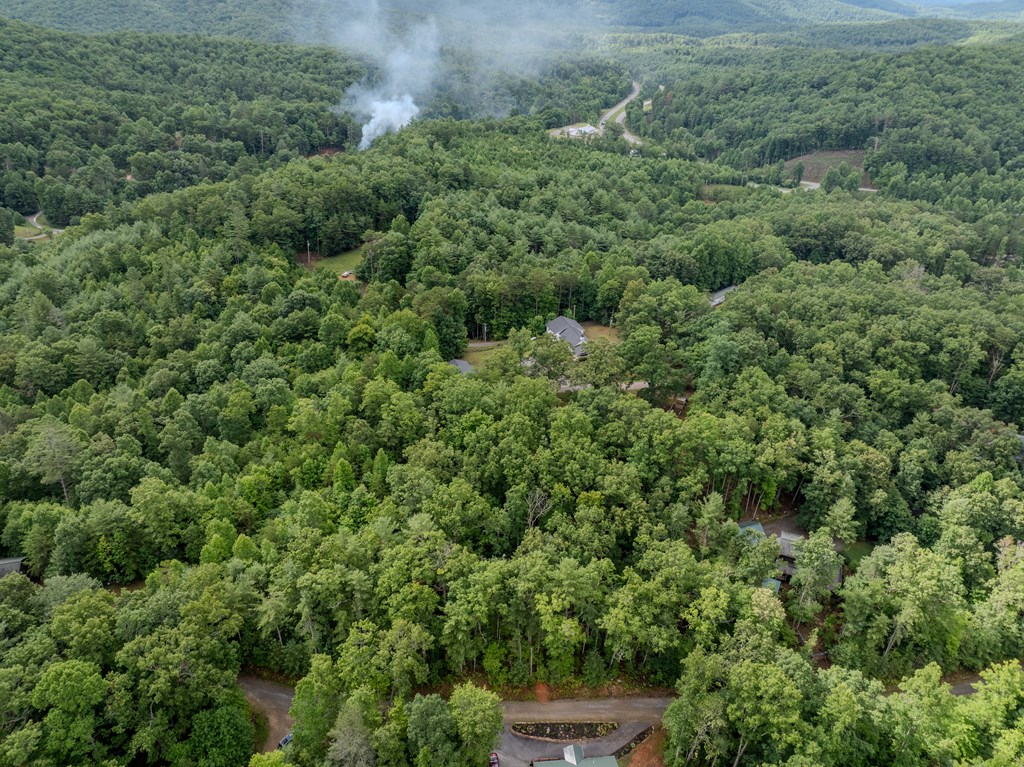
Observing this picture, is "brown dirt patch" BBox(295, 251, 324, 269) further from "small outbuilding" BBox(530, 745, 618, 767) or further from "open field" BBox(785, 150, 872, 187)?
"open field" BBox(785, 150, 872, 187)

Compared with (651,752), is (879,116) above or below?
above

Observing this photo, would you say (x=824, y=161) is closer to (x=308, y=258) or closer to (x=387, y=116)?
(x=387, y=116)

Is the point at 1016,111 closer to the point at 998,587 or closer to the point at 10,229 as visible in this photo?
the point at 998,587

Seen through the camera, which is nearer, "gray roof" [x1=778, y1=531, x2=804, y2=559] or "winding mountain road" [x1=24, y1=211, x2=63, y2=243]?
"gray roof" [x1=778, y1=531, x2=804, y2=559]

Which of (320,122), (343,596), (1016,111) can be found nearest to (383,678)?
(343,596)

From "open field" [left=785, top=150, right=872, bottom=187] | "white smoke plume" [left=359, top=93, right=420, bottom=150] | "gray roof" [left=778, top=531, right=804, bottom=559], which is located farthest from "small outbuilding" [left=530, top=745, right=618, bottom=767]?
"open field" [left=785, top=150, right=872, bottom=187]

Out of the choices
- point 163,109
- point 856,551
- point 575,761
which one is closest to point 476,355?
point 856,551
